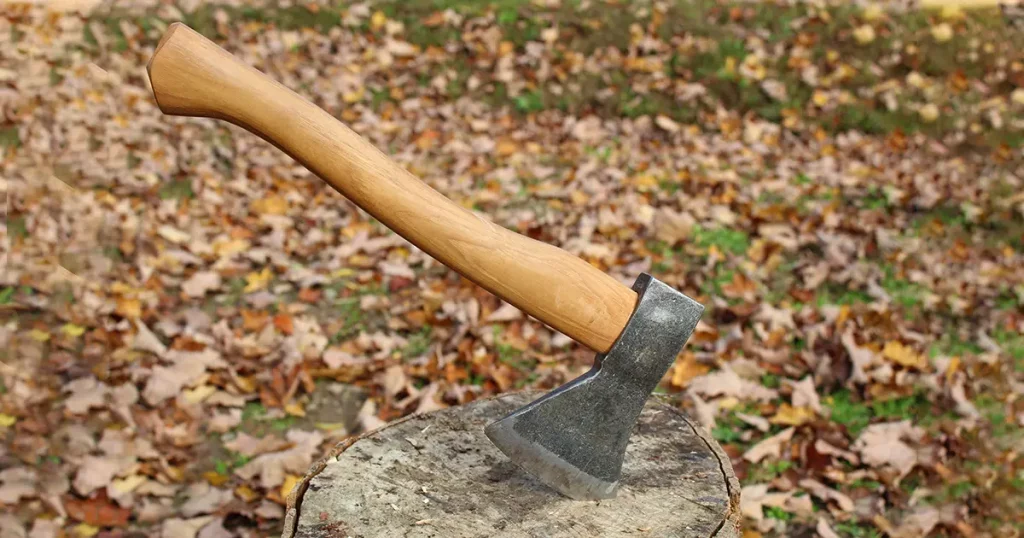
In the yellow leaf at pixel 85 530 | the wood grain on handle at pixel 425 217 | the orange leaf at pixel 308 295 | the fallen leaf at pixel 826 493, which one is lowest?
the yellow leaf at pixel 85 530

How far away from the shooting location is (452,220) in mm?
2002

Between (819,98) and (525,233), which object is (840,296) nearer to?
(525,233)

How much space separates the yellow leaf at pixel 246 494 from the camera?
3.22 m

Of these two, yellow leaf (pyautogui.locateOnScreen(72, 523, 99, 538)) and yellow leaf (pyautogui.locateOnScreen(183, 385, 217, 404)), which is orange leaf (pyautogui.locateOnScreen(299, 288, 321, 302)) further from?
yellow leaf (pyautogui.locateOnScreen(72, 523, 99, 538))

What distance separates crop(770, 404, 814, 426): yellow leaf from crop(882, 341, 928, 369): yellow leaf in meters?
0.61

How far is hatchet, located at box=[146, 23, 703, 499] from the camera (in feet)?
6.41

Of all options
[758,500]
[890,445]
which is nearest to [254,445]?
[758,500]

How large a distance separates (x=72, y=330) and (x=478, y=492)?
301 centimetres

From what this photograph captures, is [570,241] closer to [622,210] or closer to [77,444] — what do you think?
[622,210]

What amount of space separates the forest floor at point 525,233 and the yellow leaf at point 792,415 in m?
0.02

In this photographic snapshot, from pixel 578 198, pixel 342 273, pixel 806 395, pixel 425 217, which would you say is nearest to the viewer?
pixel 425 217

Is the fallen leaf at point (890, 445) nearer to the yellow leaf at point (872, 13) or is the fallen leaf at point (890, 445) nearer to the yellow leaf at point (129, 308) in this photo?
the yellow leaf at point (129, 308)

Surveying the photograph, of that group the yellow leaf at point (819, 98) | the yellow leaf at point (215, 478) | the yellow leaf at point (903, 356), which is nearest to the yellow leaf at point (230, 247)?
the yellow leaf at point (215, 478)

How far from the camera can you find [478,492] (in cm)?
210
